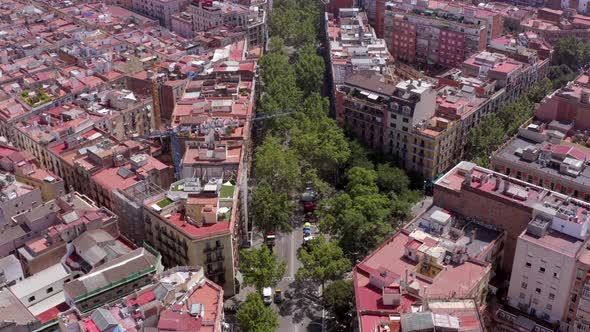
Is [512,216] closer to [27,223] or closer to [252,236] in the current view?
[252,236]

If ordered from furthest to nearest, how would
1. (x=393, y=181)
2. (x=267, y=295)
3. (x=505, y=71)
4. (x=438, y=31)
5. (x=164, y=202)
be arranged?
(x=438, y=31) → (x=505, y=71) → (x=393, y=181) → (x=164, y=202) → (x=267, y=295)

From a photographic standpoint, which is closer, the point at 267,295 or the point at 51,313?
the point at 51,313

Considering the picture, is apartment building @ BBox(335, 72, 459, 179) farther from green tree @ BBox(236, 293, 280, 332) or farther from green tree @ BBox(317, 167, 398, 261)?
green tree @ BBox(236, 293, 280, 332)

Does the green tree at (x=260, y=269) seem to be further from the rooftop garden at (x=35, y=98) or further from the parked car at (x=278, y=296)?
the rooftop garden at (x=35, y=98)

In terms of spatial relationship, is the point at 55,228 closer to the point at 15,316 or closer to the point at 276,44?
the point at 15,316

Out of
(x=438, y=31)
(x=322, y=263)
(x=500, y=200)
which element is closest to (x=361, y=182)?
(x=322, y=263)

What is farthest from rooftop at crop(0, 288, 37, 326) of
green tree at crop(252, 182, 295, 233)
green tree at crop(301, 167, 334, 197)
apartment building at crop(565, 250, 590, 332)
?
apartment building at crop(565, 250, 590, 332)

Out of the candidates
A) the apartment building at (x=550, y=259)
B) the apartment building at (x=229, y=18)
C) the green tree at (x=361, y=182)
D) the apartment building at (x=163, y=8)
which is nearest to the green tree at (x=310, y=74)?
the apartment building at (x=229, y=18)
